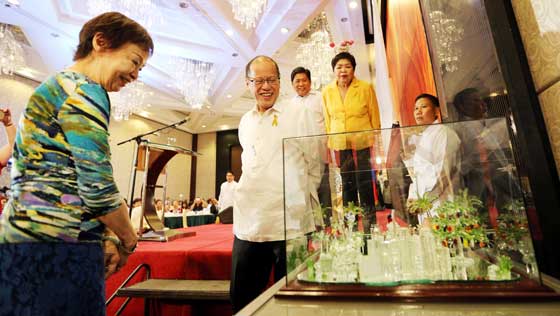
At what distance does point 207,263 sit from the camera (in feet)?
6.42

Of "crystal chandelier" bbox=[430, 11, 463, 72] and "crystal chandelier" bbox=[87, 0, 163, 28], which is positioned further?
"crystal chandelier" bbox=[87, 0, 163, 28]

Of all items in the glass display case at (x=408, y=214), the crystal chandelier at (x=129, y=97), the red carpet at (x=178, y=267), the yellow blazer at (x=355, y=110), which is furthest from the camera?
the crystal chandelier at (x=129, y=97)

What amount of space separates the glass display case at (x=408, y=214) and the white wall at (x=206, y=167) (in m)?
12.6

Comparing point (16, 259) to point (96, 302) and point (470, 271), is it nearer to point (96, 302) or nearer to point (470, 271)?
point (96, 302)

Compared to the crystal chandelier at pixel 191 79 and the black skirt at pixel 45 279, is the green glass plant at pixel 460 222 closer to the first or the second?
the black skirt at pixel 45 279

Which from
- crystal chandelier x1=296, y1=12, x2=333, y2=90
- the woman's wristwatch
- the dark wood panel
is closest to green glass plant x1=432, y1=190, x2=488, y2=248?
the dark wood panel

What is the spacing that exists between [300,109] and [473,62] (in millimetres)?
707

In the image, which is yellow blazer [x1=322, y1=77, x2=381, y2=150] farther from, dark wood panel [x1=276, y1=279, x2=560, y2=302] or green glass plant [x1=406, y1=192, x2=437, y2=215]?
dark wood panel [x1=276, y1=279, x2=560, y2=302]

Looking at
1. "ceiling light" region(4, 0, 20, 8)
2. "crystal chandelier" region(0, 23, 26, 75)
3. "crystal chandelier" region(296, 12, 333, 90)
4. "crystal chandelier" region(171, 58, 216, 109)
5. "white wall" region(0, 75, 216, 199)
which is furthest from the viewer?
"white wall" region(0, 75, 216, 199)

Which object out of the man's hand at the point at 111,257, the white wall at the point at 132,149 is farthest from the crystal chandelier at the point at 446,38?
the white wall at the point at 132,149

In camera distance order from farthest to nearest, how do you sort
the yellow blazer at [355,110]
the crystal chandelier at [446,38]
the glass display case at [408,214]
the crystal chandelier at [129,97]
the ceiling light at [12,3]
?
the crystal chandelier at [129,97] → the ceiling light at [12,3] → the yellow blazer at [355,110] → the crystal chandelier at [446,38] → the glass display case at [408,214]

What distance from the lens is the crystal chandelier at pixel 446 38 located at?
1299 mm

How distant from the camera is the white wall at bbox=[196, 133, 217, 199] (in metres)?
13.2

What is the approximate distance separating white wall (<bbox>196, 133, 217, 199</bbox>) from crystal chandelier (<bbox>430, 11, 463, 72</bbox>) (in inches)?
488
